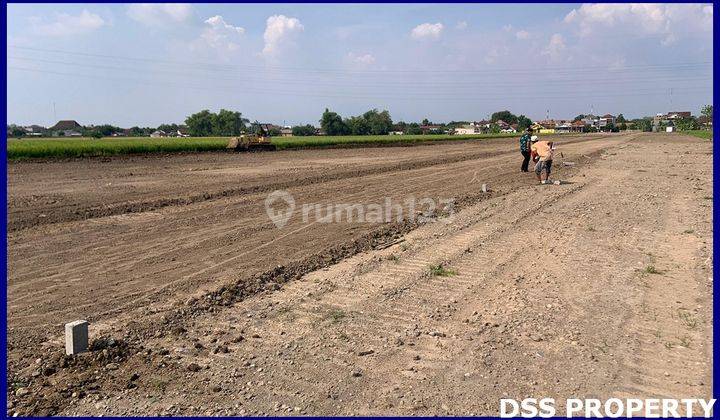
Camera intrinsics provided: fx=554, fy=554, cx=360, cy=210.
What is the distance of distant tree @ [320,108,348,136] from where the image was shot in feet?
305

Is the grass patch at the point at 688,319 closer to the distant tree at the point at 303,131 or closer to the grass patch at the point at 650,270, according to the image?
the grass patch at the point at 650,270

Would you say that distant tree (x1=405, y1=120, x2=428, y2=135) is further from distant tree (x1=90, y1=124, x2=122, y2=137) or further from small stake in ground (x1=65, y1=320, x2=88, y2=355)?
small stake in ground (x1=65, y1=320, x2=88, y2=355)

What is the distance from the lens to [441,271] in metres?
6.88

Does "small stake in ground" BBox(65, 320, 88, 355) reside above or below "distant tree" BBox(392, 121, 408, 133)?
below

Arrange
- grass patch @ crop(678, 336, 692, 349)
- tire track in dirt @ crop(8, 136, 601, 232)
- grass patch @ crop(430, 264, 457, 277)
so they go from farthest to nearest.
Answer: tire track in dirt @ crop(8, 136, 601, 232), grass patch @ crop(430, 264, 457, 277), grass patch @ crop(678, 336, 692, 349)

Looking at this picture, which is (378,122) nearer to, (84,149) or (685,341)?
(84,149)

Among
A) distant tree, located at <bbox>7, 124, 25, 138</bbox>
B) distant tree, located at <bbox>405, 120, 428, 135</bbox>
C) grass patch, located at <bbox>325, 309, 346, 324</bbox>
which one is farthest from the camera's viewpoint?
distant tree, located at <bbox>405, 120, 428, 135</bbox>

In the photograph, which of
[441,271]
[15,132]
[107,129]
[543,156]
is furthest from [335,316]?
[107,129]

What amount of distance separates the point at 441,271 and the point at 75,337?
408cm

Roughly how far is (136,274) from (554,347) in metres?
5.08

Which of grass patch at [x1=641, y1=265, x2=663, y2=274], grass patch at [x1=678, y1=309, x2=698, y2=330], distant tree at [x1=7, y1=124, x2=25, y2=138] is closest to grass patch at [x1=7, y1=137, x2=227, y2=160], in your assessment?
grass patch at [x1=641, y1=265, x2=663, y2=274]

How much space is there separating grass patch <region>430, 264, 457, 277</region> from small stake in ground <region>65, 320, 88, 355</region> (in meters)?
3.89

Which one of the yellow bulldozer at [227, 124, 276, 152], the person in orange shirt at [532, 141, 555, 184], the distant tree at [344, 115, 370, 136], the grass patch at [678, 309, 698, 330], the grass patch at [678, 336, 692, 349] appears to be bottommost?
the grass patch at [678, 336, 692, 349]

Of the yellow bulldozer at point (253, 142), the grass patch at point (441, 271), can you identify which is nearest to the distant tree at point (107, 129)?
the yellow bulldozer at point (253, 142)
